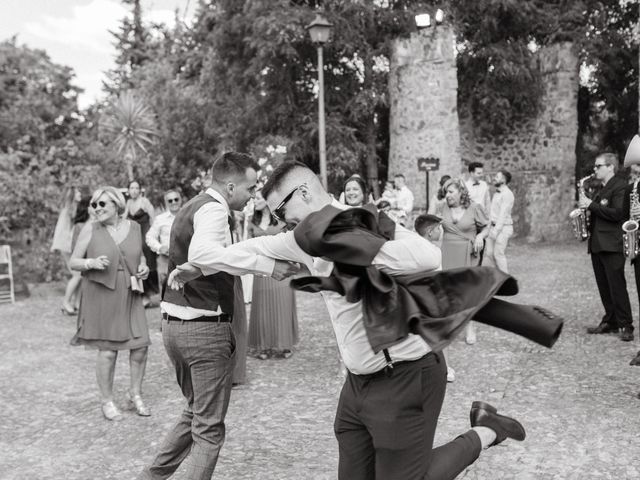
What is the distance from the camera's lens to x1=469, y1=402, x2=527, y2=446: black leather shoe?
10.3 feet

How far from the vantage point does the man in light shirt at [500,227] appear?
8.94m

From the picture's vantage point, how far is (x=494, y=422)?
3.17m

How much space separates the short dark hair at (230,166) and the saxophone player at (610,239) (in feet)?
15.6

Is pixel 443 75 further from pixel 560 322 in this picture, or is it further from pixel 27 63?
pixel 27 63

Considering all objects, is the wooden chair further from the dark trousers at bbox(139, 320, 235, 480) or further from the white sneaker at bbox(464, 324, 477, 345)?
the dark trousers at bbox(139, 320, 235, 480)

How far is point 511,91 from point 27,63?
2593cm

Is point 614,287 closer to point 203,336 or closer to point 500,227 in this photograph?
point 500,227

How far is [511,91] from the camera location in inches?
739

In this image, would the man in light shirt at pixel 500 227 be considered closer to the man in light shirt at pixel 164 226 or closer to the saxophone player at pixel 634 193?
the saxophone player at pixel 634 193

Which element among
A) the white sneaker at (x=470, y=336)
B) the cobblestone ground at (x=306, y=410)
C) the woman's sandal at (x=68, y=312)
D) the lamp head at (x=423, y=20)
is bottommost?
the cobblestone ground at (x=306, y=410)

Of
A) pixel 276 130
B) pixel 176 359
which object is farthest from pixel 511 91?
pixel 176 359

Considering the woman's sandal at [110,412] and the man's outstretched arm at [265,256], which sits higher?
the man's outstretched arm at [265,256]

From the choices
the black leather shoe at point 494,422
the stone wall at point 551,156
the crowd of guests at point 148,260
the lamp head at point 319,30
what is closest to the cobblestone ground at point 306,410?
the crowd of guests at point 148,260

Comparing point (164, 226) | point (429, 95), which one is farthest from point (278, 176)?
point (429, 95)
